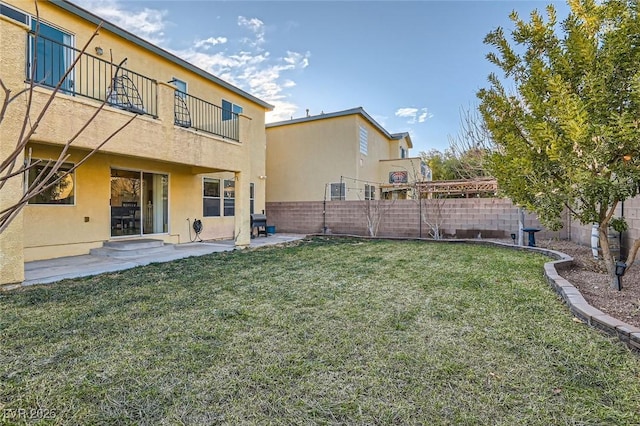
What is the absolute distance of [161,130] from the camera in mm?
7715

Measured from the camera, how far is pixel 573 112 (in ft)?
13.1

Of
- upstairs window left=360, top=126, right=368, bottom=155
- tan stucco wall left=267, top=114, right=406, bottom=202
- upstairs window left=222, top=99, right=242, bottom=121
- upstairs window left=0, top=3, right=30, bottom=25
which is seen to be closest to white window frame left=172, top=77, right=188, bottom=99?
upstairs window left=222, top=99, right=242, bottom=121

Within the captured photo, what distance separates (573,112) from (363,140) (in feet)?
46.3

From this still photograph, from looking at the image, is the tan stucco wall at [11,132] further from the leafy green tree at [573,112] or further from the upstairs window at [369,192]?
the upstairs window at [369,192]

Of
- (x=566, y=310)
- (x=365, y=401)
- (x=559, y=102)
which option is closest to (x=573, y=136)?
(x=559, y=102)

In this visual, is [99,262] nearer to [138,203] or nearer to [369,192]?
[138,203]

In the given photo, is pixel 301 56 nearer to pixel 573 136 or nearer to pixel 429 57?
pixel 429 57

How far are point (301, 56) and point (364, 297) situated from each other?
1210 centimetres

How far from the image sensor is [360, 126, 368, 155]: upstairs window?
57.4 feet

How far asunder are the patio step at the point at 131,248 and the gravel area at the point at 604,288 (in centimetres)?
904

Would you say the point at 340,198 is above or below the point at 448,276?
above

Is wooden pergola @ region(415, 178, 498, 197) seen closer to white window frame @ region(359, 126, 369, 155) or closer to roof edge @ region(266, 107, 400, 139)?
white window frame @ region(359, 126, 369, 155)

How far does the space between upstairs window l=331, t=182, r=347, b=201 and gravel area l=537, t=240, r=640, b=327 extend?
10.7 metres

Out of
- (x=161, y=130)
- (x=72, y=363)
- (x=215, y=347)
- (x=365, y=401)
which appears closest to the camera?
(x=365, y=401)
